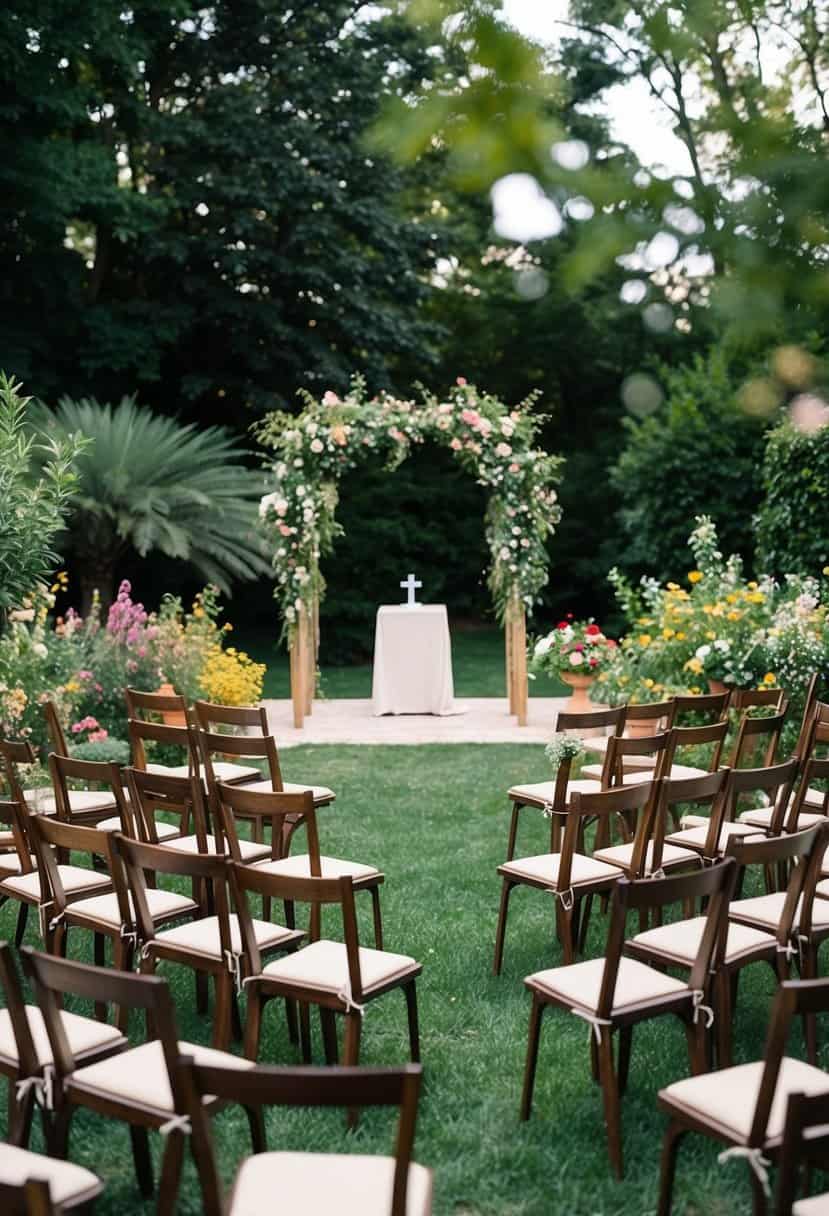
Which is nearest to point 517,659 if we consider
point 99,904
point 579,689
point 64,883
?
point 579,689

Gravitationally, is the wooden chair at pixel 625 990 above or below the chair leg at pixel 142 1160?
above

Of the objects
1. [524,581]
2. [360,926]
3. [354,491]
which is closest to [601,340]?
[354,491]

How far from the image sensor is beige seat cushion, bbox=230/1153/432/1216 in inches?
88.4

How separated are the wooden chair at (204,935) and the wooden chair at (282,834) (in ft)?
0.66

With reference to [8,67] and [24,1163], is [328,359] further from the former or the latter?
[24,1163]

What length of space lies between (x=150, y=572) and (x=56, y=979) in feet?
54.3

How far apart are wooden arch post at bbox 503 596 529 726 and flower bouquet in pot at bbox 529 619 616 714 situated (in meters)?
0.71

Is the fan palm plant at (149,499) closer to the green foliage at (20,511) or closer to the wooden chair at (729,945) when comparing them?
the green foliage at (20,511)

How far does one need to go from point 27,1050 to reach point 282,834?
237 centimetres

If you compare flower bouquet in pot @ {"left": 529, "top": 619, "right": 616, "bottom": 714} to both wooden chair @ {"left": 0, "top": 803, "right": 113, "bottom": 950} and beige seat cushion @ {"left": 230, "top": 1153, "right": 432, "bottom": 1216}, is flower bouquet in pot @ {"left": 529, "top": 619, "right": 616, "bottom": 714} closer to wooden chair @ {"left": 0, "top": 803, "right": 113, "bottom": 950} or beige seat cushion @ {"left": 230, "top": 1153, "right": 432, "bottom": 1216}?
wooden chair @ {"left": 0, "top": 803, "right": 113, "bottom": 950}

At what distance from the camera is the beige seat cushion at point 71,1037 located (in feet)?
9.55

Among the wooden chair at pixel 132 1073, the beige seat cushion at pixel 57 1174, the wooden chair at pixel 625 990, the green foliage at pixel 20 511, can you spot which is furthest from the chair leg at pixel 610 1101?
the green foliage at pixel 20 511

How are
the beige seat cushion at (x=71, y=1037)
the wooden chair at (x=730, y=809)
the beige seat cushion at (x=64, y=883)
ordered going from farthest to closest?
the beige seat cushion at (x=64, y=883)
the wooden chair at (x=730, y=809)
the beige seat cushion at (x=71, y=1037)

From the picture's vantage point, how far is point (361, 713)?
480 inches
